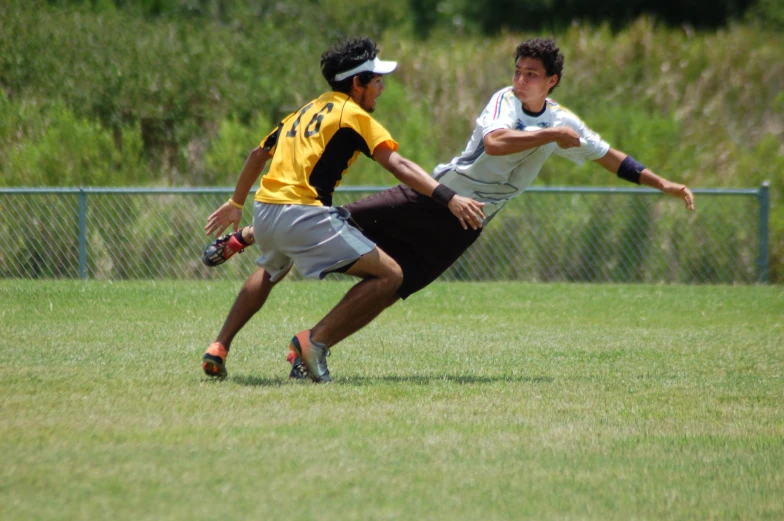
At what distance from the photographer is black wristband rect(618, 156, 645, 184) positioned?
6.51 meters

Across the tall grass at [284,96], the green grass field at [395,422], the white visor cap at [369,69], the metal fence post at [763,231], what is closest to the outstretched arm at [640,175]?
the green grass field at [395,422]

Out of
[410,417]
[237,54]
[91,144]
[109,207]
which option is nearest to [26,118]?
[91,144]

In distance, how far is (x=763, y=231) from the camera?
13.3 meters

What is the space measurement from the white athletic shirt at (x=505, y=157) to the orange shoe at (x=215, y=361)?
177cm

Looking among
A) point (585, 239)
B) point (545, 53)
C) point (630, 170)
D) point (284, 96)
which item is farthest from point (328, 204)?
point (284, 96)

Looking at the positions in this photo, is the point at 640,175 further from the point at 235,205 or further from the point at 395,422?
the point at 395,422

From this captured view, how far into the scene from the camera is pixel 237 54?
1730 cm

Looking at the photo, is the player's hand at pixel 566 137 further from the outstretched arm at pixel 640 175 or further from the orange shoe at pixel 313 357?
the orange shoe at pixel 313 357

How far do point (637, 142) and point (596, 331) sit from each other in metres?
7.30

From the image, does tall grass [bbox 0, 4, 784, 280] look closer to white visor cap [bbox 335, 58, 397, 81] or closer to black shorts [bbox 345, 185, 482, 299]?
black shorts [bbox 345, 185, 482, 299]

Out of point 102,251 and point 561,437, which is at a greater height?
point 561,437

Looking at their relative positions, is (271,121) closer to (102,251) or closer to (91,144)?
(91,144)

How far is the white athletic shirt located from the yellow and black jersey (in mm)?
856

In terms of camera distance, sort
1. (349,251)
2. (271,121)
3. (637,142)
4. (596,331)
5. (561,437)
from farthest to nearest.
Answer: (271,121)
(637,142)
(596,331)
(349,251)
(561,437)
